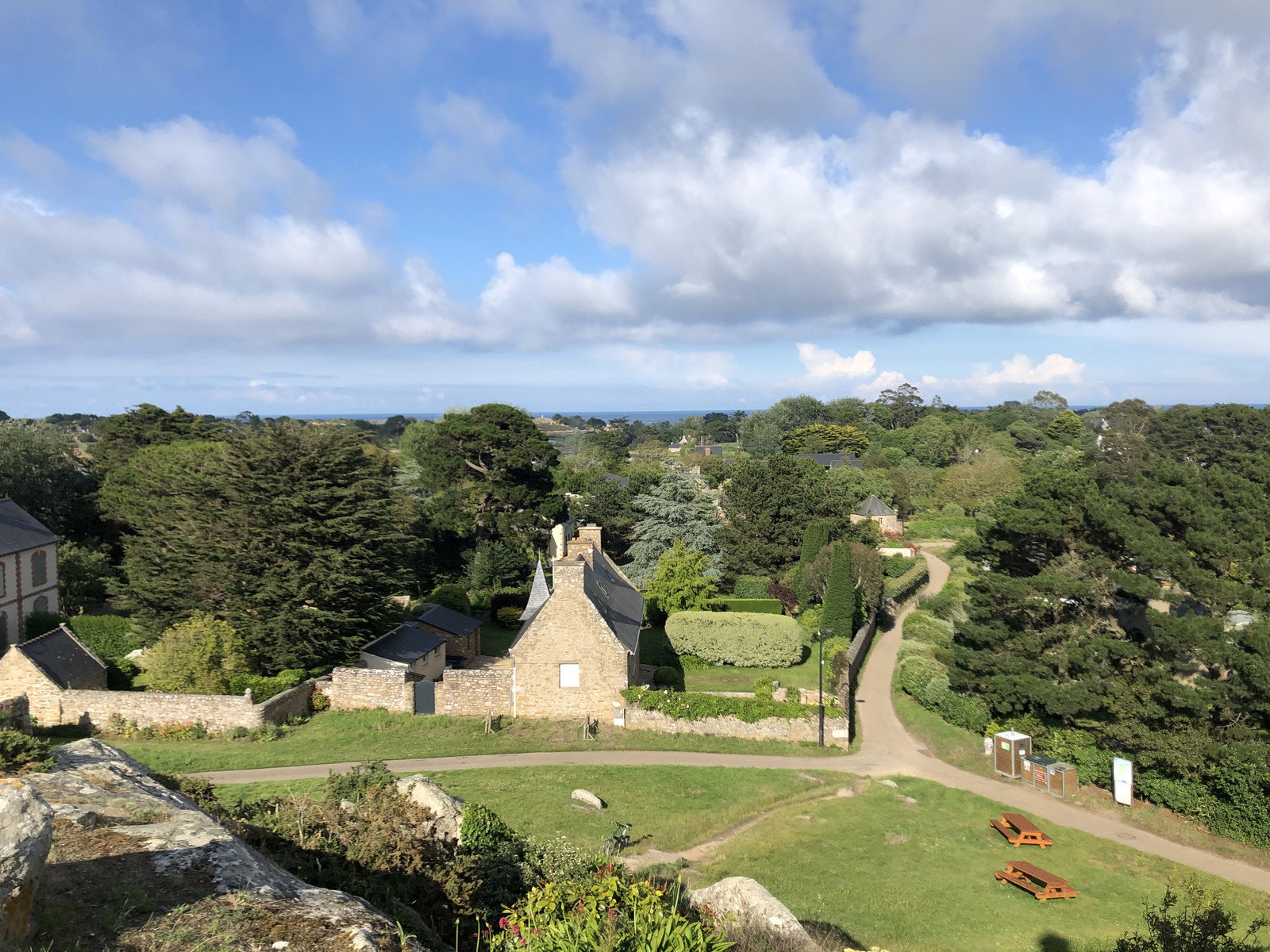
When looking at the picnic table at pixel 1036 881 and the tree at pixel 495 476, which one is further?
the tree at pixel 495 476

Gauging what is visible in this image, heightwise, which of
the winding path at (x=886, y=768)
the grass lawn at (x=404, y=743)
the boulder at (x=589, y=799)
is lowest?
the winding path at (x=886, y=768)

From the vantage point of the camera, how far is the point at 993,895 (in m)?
15.6

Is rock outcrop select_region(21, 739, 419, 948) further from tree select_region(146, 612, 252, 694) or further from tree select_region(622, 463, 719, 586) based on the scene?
tree select_region(622, 463, 719, 586)

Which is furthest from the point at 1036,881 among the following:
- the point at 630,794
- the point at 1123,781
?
the point at 630,794

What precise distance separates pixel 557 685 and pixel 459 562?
88.9ft

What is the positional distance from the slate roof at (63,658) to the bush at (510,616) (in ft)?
62.1

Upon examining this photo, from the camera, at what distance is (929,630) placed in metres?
37.1

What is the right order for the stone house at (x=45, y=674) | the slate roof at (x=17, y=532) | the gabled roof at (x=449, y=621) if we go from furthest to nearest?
the slate roof at (x=17, y=532)
the gabled roof at (x=449, y=621)
the stone house at (x=45, y=674)

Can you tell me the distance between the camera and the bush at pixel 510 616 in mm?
40312

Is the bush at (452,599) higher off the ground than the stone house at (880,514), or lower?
lower

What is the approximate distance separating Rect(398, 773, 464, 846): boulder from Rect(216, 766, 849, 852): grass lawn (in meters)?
3.71

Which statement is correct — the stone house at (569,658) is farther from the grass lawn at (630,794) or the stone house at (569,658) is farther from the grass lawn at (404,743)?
the grass lawn at (630,794)

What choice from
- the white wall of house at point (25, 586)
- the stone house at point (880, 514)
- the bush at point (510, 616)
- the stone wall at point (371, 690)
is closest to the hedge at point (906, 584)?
the stone house at point (880, 514)

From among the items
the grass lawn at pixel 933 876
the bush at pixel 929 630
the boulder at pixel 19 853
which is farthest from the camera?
the bush at pixel 929 630
